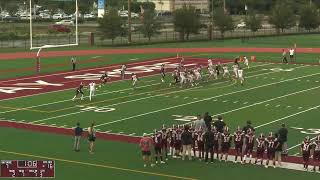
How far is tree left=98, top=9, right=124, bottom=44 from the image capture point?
6888 cm

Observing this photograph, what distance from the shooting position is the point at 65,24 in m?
80.6

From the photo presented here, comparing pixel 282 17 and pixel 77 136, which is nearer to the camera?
pixel 77 136

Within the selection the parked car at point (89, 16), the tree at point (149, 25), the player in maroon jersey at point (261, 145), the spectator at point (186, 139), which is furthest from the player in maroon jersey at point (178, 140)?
the parked car at point (89, 16)

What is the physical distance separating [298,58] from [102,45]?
A: 2235cm

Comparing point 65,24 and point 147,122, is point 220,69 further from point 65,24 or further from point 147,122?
point 65,24

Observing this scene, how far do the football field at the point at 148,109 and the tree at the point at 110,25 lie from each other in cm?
2364

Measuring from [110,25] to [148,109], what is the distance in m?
38.2

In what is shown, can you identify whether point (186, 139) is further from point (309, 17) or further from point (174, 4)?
point (174, 4)

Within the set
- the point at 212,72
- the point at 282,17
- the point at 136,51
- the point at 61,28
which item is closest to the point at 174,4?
the point at 282,17

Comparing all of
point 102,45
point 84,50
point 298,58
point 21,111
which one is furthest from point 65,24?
point 21,111

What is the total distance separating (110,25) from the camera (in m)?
69.0

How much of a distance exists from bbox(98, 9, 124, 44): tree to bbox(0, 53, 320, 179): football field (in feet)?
77.6

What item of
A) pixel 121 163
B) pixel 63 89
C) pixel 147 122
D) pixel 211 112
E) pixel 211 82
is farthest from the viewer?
pixel 211 82

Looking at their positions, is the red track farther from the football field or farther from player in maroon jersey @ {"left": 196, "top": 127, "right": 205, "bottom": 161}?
player in maroon jersey @ {"left": 196, "top": 127, "right": 205, "bottom": 161}
